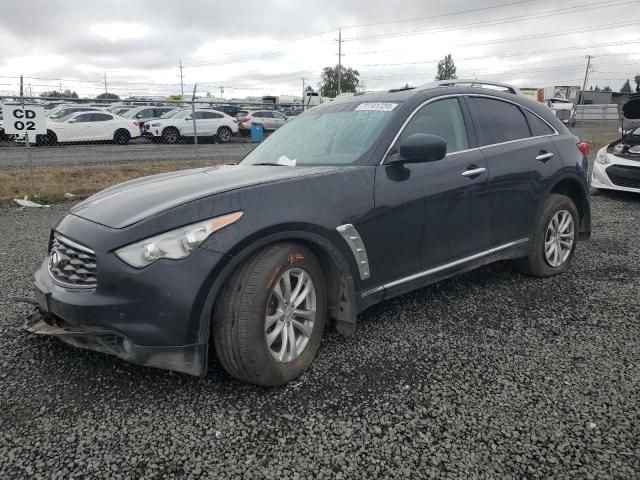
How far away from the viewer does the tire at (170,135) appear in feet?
68.1

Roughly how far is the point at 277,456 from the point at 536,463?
108cm

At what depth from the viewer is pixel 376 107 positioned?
354 centimetres

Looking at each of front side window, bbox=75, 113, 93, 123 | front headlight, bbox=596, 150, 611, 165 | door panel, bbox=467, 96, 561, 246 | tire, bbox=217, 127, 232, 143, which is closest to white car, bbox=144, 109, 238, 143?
tire, bbox=217, 127, 232, 143

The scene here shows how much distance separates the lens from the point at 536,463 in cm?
210

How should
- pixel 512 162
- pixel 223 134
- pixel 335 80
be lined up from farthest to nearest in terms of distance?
pixel 335 80 → pixel 223 134 → pixel 512 162

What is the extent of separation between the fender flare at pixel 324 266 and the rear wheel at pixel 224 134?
20409 millimetres

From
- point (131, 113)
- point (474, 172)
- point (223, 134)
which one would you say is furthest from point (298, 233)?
point (131, 113)

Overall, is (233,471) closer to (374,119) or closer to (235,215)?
(235,215)

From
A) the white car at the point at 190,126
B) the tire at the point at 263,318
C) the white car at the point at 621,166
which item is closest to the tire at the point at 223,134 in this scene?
the white car at the point at 190,126

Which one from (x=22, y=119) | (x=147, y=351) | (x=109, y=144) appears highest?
(x=109, y=144)

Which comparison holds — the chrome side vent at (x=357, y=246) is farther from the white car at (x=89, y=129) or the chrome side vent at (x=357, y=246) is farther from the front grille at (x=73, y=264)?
the white car at (x=89, y=129)

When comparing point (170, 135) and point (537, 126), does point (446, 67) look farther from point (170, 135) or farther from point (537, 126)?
point (537, 126)

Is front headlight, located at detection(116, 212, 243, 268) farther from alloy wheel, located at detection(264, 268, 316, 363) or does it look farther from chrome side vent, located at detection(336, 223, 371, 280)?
chrome side vent, located at detection(336, 223, 371, 280)

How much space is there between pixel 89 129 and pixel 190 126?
392 centimetres
